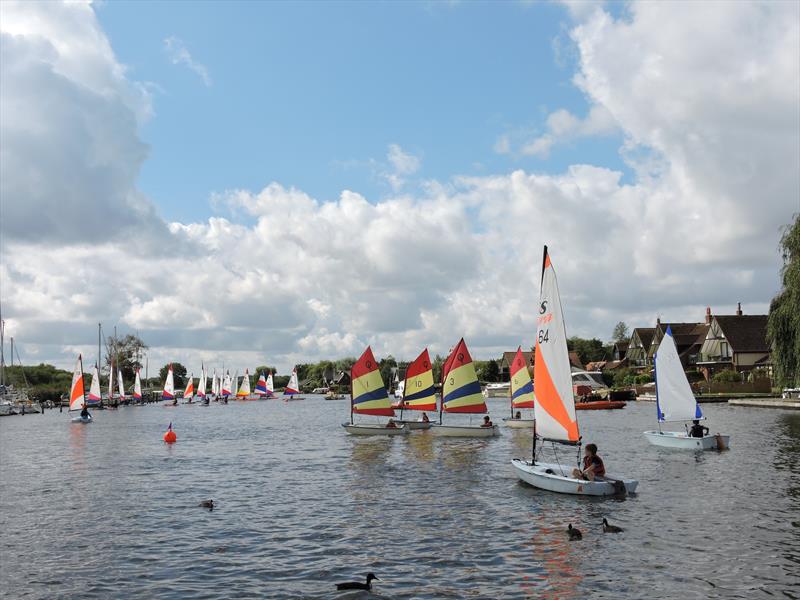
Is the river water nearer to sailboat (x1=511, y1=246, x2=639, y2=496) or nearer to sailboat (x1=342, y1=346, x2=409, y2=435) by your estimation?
sailboat (x1=511, y1=246, x2=639, y2=496)

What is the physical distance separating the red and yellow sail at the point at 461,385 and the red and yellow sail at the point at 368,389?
4.78m

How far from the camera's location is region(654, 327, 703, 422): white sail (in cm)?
4647

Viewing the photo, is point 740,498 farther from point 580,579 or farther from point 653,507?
point 580,579

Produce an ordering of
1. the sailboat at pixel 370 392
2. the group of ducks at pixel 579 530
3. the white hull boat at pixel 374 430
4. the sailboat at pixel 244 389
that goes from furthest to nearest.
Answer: the sailboat at pixel 244 389, the white hull boat at pixel 374 430, the sailboat at pixel 370 392, the group of ducks at pixel 579 530

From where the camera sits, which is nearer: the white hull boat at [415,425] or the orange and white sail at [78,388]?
the white hull boat at [415,425]

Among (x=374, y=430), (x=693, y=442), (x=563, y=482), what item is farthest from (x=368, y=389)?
(x=563, y=482)

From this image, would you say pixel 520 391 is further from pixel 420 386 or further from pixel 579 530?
pixel 579 530

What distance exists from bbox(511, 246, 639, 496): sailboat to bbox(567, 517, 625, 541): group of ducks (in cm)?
484

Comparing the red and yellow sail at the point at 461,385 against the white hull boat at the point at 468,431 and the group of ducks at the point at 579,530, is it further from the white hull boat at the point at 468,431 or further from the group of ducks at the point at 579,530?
the group of ducks at the point at 579,530

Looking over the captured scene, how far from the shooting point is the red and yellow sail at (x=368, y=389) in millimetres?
54656

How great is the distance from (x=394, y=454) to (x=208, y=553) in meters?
24.6

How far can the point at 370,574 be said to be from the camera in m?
17.4

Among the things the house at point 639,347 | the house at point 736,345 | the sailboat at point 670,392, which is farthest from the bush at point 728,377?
the sailboat at point 670,392

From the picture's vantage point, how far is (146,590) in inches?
718
